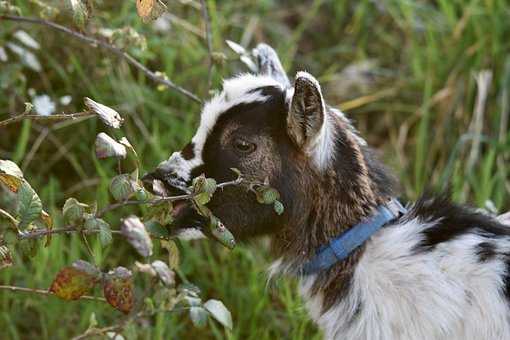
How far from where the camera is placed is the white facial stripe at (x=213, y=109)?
2.82m

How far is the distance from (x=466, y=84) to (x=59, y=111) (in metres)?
1.91

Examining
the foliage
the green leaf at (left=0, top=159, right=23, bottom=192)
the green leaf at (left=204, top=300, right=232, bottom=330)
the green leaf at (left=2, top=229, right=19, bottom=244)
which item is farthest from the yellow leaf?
→ the green leaf at (left=204, top=300, right=232, bottom=330)

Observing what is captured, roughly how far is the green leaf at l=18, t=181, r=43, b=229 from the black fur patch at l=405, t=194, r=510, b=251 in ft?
3.61

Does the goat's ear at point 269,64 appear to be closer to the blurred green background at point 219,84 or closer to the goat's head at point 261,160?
the blurred green background at point 219,84

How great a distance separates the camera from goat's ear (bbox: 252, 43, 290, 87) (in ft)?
10.5

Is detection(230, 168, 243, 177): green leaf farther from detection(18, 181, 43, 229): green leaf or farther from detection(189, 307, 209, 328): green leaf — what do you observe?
detection(18, 181, 43, 229): green leaf

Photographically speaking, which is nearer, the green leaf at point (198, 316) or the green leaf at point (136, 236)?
the green leaf at point (136, 236)

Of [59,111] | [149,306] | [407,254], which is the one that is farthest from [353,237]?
[59,111]

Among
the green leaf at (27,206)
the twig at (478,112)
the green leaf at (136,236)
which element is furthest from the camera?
the twig at (478,112)

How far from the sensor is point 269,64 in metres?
3.24

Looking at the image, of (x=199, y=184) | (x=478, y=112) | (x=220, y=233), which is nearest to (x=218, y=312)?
(x=220, y=233)

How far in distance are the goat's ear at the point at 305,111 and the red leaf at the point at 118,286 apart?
2.35ft

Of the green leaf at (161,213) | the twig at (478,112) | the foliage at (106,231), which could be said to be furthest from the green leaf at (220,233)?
the twig at (478,112)

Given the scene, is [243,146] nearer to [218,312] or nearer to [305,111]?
[305,111]
